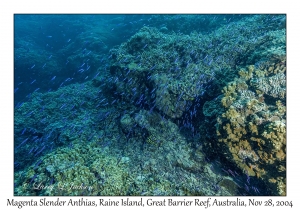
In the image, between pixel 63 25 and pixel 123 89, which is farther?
pixel 63 25

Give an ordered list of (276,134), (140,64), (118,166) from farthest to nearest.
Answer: (140,64), (118,166), (276,134)

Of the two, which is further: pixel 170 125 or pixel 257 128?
→ pixel 170 125

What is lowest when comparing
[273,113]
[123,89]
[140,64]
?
[273,113]

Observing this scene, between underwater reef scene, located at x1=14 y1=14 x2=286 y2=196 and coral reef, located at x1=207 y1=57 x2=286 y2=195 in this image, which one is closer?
coral reef, located at x1=207 y1=57 x2=286 y2=195

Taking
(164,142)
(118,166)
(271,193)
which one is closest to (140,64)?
(164,142)

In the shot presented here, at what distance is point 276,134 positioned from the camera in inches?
147

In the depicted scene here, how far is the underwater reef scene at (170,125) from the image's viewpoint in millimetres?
4223

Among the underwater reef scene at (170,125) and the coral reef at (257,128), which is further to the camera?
the underwater reef scene at (170,125)

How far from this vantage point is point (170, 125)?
640cm

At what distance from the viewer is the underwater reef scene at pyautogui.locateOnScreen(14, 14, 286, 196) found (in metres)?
4.22

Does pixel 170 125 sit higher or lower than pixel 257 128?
lower
